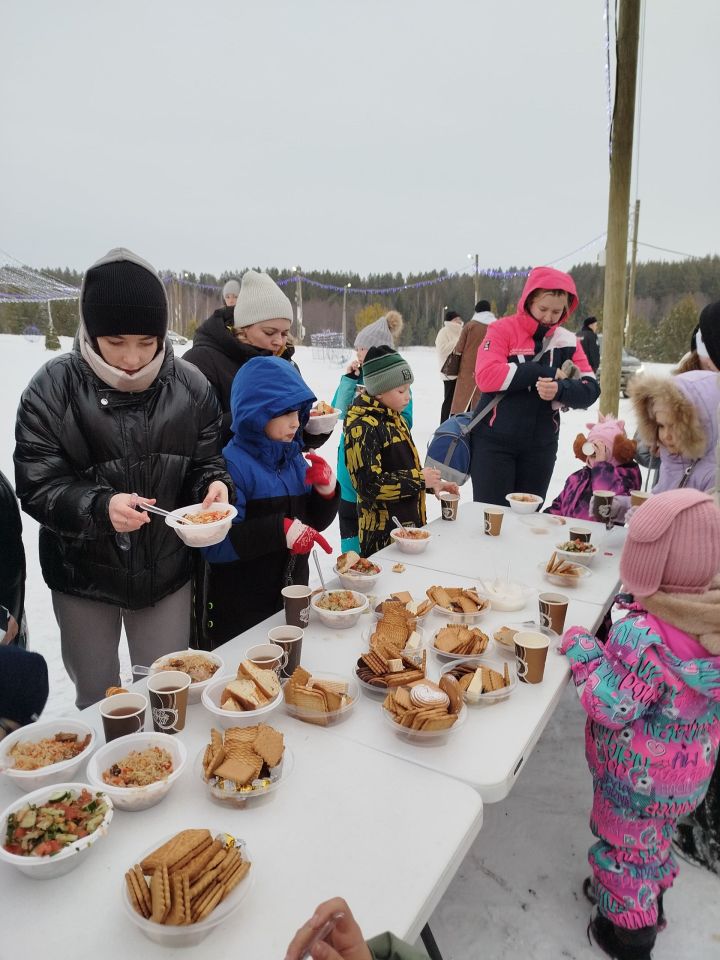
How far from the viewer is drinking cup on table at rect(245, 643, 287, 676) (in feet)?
5.01

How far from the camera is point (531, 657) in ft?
5.30

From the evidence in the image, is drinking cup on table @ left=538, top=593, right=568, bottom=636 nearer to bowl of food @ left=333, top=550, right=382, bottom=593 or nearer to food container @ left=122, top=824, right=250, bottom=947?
bowl of food @ left=333, top=550, right=382, bottom=593

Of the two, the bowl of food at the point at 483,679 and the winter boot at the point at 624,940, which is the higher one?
the bowl of food at the point at 483,679

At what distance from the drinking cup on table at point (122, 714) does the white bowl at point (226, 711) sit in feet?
0.50

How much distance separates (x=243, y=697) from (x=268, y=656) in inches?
7.5

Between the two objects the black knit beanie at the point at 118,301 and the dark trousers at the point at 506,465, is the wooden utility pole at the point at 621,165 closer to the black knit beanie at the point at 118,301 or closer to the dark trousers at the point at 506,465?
the dark trousers at the point at 506,465

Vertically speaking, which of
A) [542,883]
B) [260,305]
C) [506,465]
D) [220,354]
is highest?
[260,305]

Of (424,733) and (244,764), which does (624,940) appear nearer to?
Answer: (424,733)

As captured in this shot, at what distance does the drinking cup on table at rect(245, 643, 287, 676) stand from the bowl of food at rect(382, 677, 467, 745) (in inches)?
12.9

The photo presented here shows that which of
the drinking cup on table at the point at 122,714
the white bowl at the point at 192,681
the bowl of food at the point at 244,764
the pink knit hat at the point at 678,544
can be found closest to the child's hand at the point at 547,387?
the pink knit hat at the point at 678,544

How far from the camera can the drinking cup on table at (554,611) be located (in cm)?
184

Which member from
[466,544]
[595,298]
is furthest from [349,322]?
[466,544]

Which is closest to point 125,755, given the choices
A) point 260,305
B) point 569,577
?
point 569,577

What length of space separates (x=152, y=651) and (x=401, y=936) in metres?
1.48
